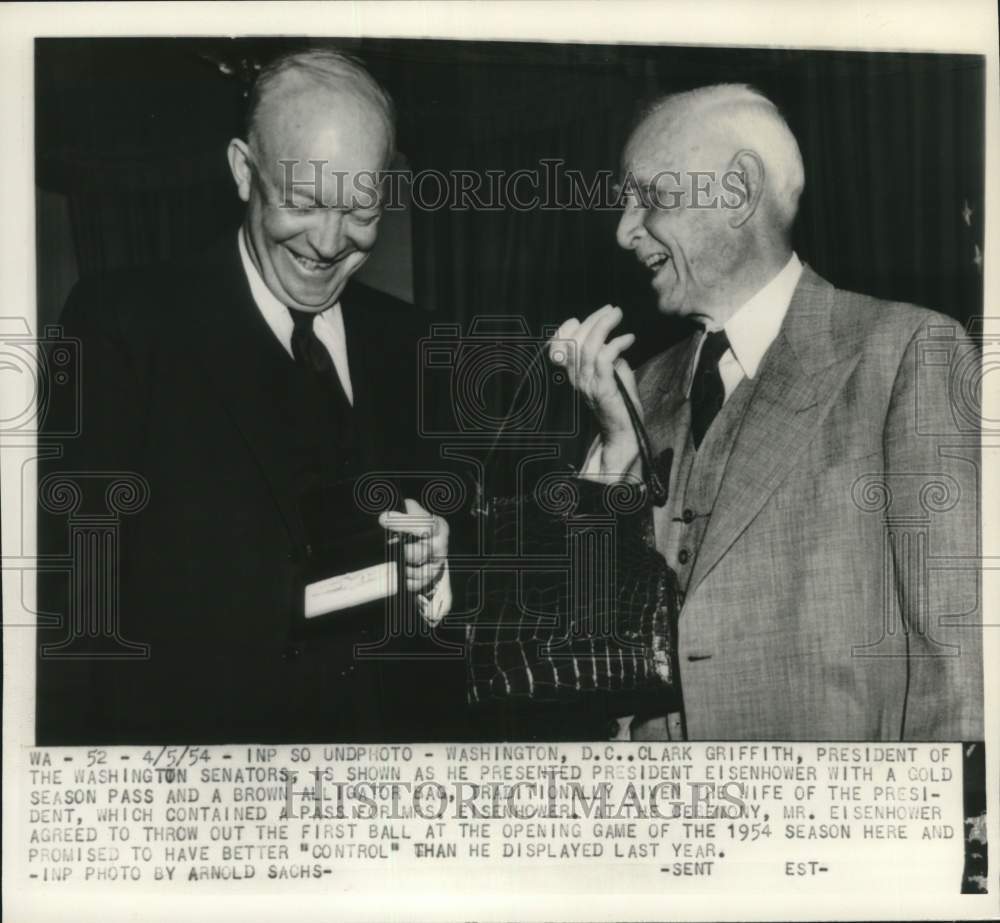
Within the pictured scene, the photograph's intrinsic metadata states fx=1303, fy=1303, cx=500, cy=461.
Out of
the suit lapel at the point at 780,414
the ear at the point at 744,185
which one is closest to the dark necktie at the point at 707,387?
the suit lapel at the point at 780,414

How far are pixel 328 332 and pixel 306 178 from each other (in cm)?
54

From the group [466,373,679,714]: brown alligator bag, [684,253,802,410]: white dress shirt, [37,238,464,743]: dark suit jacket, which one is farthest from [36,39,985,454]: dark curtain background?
[466,373,679,714]: brown alligator bag

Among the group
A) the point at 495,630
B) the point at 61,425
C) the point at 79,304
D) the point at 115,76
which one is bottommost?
the point at 495,630

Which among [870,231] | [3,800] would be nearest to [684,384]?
[870,231]

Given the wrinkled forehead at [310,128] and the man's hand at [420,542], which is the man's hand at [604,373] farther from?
the wrinkled forehead at [310,128]

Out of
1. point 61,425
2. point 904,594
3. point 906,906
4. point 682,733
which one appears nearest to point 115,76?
point 61,425

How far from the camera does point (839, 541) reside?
4.55 metres

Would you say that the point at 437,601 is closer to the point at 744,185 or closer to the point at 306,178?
the point at 306,178

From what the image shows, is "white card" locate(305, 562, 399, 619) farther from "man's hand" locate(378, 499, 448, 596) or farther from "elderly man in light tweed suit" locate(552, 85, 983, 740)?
"elderly man in light tweed suit" locate(552, 85, 983, 740)

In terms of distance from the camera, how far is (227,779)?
14.8 feet

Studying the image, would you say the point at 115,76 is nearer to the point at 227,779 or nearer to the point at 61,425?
the point at 61,425

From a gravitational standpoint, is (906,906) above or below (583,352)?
below

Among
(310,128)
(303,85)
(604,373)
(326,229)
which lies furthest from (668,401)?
(303,85)

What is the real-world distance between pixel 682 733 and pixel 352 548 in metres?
1.32
